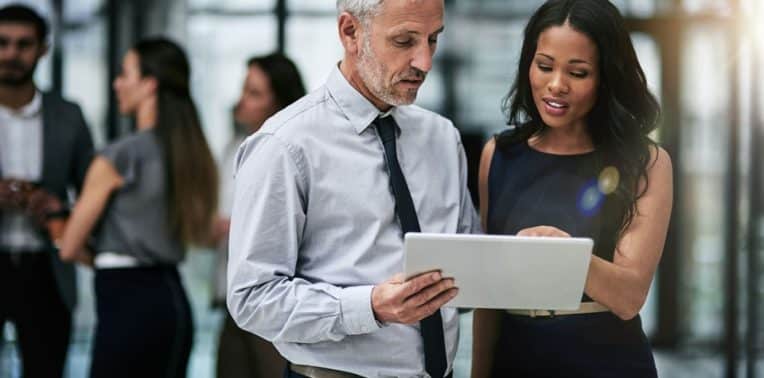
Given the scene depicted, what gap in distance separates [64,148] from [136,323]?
840 mm

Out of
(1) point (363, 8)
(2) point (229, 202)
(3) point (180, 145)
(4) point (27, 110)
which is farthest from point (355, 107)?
(4) point (27, 110)

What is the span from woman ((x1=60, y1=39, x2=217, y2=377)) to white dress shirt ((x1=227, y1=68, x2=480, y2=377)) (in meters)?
1.35

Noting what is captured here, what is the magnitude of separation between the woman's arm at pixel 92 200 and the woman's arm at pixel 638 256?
Answer: 1713mm

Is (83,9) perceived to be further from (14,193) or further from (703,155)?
(703,155)

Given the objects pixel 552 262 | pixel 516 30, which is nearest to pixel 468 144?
pixel 516 30

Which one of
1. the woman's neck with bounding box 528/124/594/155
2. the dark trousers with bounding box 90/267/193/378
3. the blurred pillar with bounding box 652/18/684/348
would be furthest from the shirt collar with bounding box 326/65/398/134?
the blurred pillar with bounding box 652/18/684/348

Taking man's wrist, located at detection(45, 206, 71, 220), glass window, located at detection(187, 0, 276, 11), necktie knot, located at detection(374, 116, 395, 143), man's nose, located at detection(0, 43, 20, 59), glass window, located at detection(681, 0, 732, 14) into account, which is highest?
glass window, located at detection(681, 0, 732, 14)

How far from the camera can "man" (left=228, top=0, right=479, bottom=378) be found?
5.81 feet

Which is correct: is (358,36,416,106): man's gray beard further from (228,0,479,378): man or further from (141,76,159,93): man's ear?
(141,76,159,93): man's ear

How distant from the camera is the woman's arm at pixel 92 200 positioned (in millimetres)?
3143

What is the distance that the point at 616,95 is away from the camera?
6.67ft

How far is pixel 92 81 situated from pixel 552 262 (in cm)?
426

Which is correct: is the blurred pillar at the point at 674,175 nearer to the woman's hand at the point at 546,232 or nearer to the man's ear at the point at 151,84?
the man's ear at the point at 151,84

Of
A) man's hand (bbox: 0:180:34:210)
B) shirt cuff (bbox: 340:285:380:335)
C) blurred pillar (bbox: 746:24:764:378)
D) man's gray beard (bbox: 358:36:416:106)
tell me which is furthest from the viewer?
blurred pillar (bbox: 746:24:764:378)
